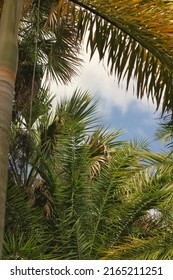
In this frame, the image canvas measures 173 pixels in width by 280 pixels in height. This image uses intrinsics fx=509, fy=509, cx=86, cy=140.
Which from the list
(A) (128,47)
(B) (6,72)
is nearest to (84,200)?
(A) (128,47)

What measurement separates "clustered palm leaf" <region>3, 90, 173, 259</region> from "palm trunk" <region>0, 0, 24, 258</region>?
11.8 ft

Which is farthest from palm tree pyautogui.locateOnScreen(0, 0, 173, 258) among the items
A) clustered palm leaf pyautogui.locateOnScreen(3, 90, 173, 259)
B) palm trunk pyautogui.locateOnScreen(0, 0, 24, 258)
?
clustered palm leaf pyautogui.locateOnScreen(3, 90, 173, 259)

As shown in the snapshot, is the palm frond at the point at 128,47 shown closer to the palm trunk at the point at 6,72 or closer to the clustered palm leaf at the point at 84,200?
the palm trunk at the point at 6,72

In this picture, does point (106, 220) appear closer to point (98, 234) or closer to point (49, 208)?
point (98, 234)

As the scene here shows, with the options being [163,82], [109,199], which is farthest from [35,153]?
[163,82]

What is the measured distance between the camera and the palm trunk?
113 inches

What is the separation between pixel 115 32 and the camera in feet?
16.0

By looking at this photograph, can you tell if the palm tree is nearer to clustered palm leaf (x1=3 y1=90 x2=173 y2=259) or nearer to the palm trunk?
the palm trunk

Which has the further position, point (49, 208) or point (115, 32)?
point (49, 208)

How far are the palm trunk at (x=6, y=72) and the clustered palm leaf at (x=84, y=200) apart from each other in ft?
11.8

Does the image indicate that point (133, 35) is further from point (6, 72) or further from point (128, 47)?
point (6, 72)

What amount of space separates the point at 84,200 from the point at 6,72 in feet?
14.4

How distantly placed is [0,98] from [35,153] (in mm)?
5087
